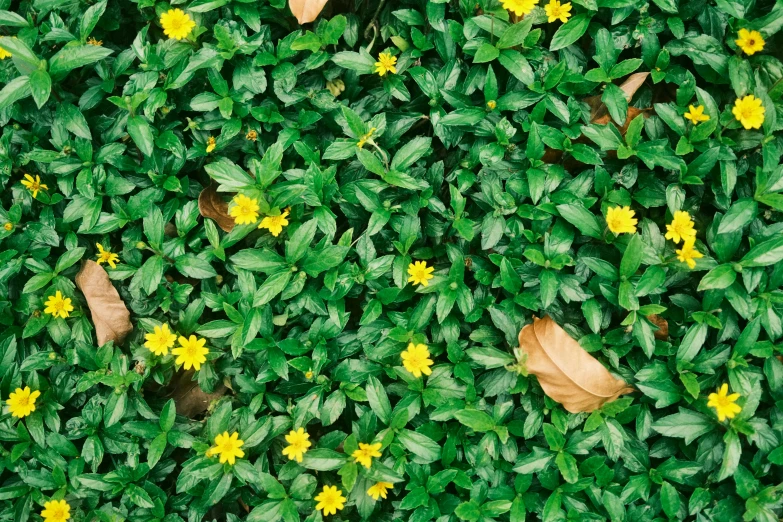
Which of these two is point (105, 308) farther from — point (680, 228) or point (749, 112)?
point (749, 112)

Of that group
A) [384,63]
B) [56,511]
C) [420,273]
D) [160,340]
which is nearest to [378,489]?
[420,273]

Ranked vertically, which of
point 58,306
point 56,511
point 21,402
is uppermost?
point 58,306

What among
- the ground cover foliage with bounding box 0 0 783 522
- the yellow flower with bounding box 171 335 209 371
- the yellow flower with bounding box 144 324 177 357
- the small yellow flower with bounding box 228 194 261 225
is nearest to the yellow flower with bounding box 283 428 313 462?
the ground cover foliage with bounding box 0 0 783 522

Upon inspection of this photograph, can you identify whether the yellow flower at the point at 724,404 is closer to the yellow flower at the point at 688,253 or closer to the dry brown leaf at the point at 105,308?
the yellow flower at the point at 688,253

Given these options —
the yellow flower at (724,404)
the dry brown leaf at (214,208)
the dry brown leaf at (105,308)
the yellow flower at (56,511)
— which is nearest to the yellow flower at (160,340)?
the dry brown leaf at (105,308)

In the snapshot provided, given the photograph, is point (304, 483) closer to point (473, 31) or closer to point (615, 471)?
point (615, 471)

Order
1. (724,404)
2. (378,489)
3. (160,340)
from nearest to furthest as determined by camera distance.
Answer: (724,404) < (378,489) < (160,340)
